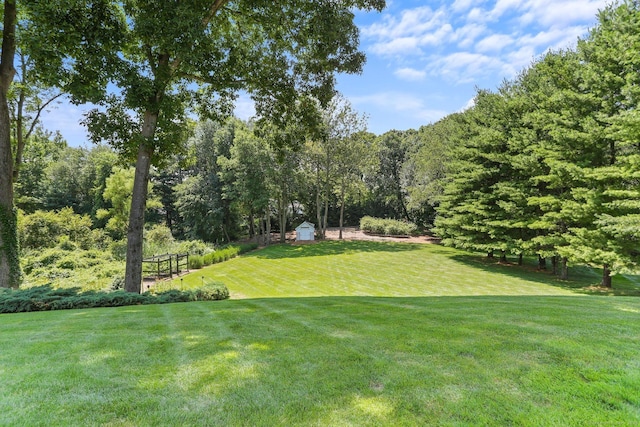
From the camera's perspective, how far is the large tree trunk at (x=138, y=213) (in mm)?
8258

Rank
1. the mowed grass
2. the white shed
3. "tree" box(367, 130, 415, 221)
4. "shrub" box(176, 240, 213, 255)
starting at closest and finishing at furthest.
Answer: the mowed grass
"shrub" box(176, 240, 213, 255)
the white shed
"tree" box(367, 130, 415, 221)

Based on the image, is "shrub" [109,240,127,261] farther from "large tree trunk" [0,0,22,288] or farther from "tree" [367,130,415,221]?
"tree" [367,130,415,221]

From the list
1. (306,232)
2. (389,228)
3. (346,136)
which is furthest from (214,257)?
(389,228)

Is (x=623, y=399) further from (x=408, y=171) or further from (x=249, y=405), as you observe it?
(x=408, y=171)

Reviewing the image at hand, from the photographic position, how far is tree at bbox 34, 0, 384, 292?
7.05 m

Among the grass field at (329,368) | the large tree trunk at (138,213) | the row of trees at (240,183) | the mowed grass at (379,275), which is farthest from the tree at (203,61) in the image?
the row of trees at (240,183)

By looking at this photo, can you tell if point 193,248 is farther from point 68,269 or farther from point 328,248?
point 328,248

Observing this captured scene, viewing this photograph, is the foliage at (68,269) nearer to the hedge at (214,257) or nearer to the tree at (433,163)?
the hedge at (214,257)

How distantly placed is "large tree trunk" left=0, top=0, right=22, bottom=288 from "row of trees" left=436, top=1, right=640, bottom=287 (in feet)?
59.0

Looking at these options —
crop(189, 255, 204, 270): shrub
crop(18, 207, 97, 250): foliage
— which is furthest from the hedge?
crop(18, 207, 97, 250): foliage

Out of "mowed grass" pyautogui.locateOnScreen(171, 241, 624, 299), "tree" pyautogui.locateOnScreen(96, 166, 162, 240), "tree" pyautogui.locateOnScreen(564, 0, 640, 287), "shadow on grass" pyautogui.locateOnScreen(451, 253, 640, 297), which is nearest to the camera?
"tree" pyautogui.locateOnScreen(564, 0, 640, 287)

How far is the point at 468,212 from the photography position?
791 inches

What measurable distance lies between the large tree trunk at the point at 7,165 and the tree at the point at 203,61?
8.26 ft

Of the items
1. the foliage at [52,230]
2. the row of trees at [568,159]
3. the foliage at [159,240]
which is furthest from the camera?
the foliage at [159,240]
